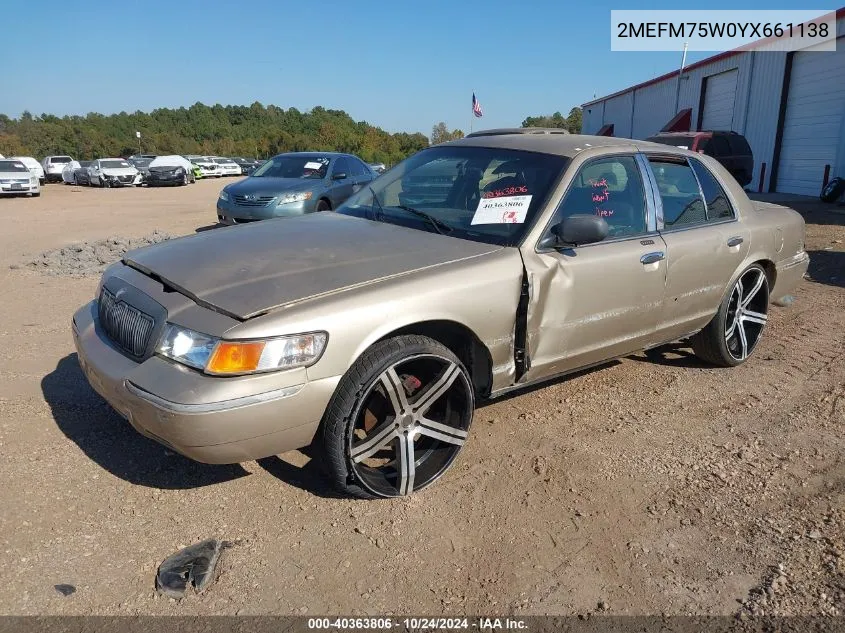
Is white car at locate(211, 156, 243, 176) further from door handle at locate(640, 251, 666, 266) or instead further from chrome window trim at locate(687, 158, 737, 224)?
door handle at locate(640, 251, 666, 266)

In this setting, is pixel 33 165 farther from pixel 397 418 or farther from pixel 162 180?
pixel 397 418

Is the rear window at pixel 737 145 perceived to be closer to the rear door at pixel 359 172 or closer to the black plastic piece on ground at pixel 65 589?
the rear door at pixel 359 172

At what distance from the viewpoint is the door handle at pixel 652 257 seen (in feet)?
12.5

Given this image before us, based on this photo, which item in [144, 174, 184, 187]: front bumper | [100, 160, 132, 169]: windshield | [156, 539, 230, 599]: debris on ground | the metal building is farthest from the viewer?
[144, 174, 184, 187]: front bumper

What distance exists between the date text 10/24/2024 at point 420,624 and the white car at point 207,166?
44.0 meters

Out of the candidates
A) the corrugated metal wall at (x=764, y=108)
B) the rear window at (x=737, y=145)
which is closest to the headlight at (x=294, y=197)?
the rear window at (x=737, y=145)

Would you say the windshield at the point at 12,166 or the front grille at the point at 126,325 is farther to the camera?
the windshield at the point at 12,166

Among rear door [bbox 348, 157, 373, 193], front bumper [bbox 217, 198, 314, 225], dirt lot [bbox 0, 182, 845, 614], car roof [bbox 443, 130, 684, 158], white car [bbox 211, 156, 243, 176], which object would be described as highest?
car roof [bbox 443, 130, 684, 158]

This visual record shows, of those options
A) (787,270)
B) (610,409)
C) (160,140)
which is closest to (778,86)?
(787,270)

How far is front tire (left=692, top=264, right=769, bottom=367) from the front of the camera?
463cm

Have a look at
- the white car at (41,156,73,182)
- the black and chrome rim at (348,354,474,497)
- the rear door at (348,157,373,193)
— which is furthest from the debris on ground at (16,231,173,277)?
the white car at (41,156,73,182)

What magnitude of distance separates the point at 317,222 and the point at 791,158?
62.1 feet

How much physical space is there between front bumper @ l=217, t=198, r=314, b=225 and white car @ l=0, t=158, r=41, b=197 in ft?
56.7

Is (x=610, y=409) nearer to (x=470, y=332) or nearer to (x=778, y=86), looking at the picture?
(x=470, y=332)
